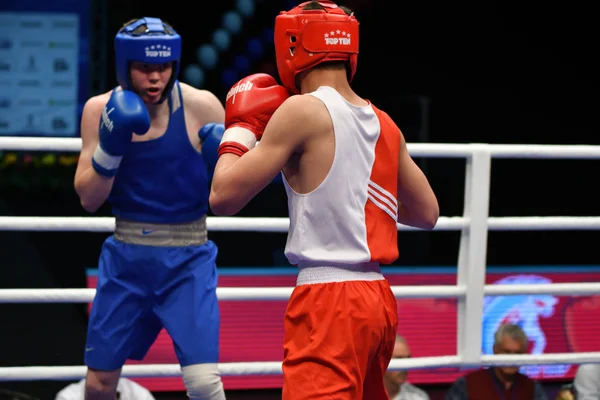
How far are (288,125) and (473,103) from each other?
574 cm

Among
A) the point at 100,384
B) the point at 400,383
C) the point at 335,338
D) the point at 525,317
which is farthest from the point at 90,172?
the point at 525,317

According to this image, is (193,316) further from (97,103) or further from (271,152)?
(271,152)

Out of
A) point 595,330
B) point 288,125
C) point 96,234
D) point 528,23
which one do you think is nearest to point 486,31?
point 528,23

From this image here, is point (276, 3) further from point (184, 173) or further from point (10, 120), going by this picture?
point (184, 173)

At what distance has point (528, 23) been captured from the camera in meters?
7.78

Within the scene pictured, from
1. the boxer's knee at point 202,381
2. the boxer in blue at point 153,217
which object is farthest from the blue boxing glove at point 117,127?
the boxer's knee at point 202,381

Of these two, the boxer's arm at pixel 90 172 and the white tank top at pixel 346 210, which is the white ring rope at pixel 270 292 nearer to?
the boxer's arm at pixel 90 172

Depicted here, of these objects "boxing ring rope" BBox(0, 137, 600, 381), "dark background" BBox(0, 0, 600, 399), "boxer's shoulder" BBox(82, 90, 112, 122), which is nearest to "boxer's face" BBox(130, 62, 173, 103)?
"boxer's shoulder" BBox(82, 90, 112, 122)

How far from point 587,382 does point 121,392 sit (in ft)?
6.14

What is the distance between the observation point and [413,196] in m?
2.42

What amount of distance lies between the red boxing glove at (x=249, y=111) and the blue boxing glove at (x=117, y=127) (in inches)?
26.0

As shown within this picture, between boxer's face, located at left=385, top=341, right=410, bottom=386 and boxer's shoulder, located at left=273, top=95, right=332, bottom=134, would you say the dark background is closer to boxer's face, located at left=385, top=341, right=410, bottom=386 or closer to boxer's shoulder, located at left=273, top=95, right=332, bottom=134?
boxer's face, located at left=385, top=341, right=410, bottom=386

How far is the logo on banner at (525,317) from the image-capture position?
4910mm

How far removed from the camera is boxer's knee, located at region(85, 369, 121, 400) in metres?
2.99
